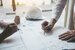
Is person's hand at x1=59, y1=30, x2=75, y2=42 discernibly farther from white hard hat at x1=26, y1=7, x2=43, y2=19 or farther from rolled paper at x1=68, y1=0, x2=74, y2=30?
white hard hat at x1=26, y1=7, x2=43, y2=19

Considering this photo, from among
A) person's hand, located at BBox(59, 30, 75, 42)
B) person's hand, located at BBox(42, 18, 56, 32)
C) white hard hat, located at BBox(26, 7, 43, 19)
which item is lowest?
person's hand, located at BBox(59, 30, 75, 42)

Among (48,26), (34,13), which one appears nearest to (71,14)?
(48,26)

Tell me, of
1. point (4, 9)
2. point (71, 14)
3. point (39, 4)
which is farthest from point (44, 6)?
point (71, 14)

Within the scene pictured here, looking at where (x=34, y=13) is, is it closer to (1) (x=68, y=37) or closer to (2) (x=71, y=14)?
(2) (x=71, y=14)

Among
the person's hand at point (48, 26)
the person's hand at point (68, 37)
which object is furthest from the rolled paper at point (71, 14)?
the person's hand at point (68, 37)

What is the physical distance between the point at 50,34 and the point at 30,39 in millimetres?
150

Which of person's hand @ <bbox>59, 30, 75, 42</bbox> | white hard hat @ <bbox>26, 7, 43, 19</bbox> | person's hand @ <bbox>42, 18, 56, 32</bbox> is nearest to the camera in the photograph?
person's hand @ <bbox>59, 30, 75, 42</bbox>

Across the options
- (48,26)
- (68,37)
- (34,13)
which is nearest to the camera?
(68,37)

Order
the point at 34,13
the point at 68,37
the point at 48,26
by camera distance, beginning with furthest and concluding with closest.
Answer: the point at 34,13 → the point at 48,26 → the point at 68,37

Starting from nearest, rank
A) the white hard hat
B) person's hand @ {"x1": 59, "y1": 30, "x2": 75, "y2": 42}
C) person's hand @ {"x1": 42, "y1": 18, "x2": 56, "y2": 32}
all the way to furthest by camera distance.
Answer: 1. person's hand @ {"x1": 59, "y1": 30, "x2": 75, "y2": 42}
2. person's hand @ {"x1": 42, "y1": 18, "x2": 56, "y2": 32}
3. the white hard hat

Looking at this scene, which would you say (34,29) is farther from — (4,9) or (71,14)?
(4,9)

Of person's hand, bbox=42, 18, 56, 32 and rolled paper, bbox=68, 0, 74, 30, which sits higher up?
rolled paper, bbox=68, 0, 74, 30

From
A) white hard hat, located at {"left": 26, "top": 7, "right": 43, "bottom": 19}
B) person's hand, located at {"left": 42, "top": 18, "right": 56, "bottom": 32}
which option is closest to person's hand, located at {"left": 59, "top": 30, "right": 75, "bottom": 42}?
person's hand, located at {"left": 42, "top": 18, "right": 56, "bottom": 32}

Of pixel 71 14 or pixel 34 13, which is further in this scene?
pixel 34 13
